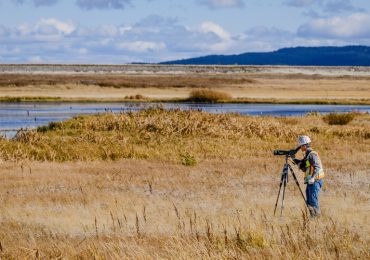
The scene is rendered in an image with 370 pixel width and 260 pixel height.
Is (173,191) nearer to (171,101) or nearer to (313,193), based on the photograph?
(313,193)

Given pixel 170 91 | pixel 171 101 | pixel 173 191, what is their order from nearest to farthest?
pixel 173 191, pixel 171 101, pixel 170 91

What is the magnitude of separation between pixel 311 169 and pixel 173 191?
19.0ft

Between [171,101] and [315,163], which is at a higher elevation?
[315,163]

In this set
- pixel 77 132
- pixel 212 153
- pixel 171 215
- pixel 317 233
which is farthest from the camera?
pixel 77 132

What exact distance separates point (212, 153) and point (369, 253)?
16822 mm

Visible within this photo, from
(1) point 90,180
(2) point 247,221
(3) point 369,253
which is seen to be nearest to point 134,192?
(1) point 90,180

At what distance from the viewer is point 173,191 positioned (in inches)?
766

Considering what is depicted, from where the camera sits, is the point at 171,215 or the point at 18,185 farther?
the point at 18,185

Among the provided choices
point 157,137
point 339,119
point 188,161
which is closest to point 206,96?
point 339,119

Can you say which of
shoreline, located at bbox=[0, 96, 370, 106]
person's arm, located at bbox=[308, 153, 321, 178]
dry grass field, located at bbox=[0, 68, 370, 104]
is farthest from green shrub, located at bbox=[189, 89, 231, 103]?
person's arm, located at bbox=[308, 153, 321, 178]

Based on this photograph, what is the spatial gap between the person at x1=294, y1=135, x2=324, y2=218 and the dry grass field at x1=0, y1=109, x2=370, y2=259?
0.45 meters

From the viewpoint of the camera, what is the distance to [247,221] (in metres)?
14.5

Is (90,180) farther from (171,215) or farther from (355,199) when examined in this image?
(355,199)

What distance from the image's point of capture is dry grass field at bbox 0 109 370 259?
1209cm
